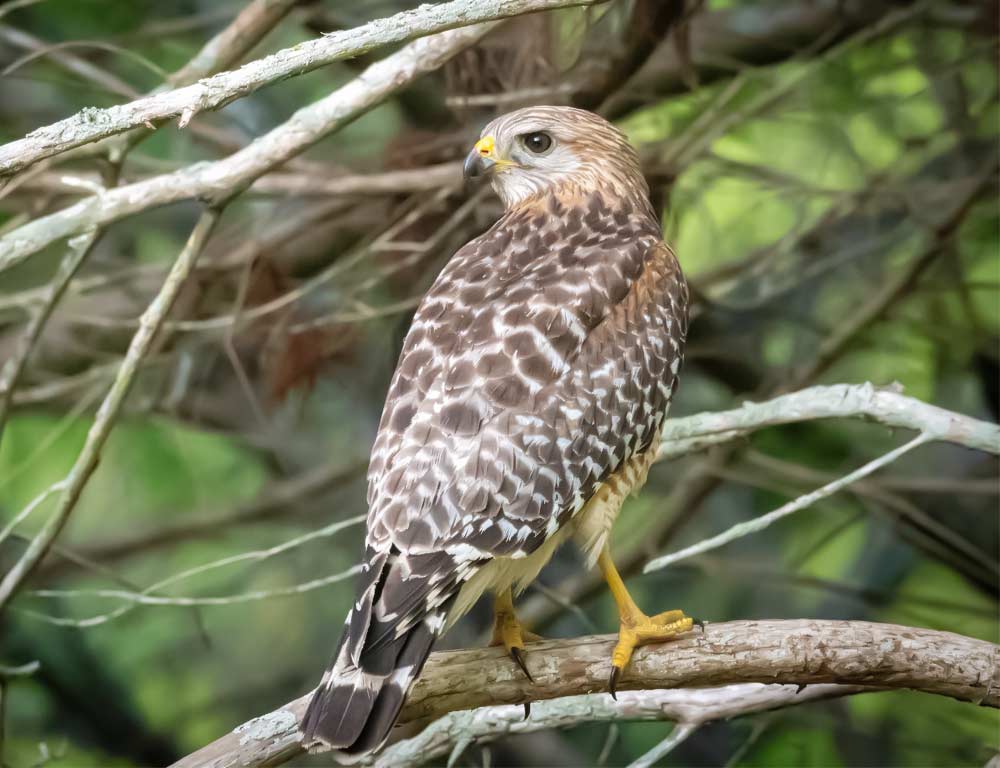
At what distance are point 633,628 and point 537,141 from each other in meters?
1.18

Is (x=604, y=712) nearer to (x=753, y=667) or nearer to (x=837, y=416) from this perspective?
(x=753, y=667)

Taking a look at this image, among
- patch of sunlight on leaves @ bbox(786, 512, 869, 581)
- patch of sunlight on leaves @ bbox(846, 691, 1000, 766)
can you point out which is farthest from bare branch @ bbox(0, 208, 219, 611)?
patch of sunlight on leaves @ bbox(786, 512, 869, 581)

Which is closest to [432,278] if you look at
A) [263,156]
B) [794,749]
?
[263,156]

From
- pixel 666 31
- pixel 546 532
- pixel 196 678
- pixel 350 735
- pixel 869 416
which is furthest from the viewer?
pixel 196 678

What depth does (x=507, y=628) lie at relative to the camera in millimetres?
2713

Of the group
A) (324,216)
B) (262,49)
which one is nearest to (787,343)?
(324,216)

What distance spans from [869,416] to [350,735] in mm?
1322

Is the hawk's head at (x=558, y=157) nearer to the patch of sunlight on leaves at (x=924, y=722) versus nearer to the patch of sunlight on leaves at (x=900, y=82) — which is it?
the patch of sunlight on leaves at (x=900, y=82)

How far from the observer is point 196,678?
18.2ft

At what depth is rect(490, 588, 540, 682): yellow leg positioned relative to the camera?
105 inches

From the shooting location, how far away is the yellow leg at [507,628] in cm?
267

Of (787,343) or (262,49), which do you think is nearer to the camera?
(262,49)

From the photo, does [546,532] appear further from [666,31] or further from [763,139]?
[763,139]

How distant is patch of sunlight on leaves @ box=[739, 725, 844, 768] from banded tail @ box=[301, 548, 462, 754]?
239 cm
